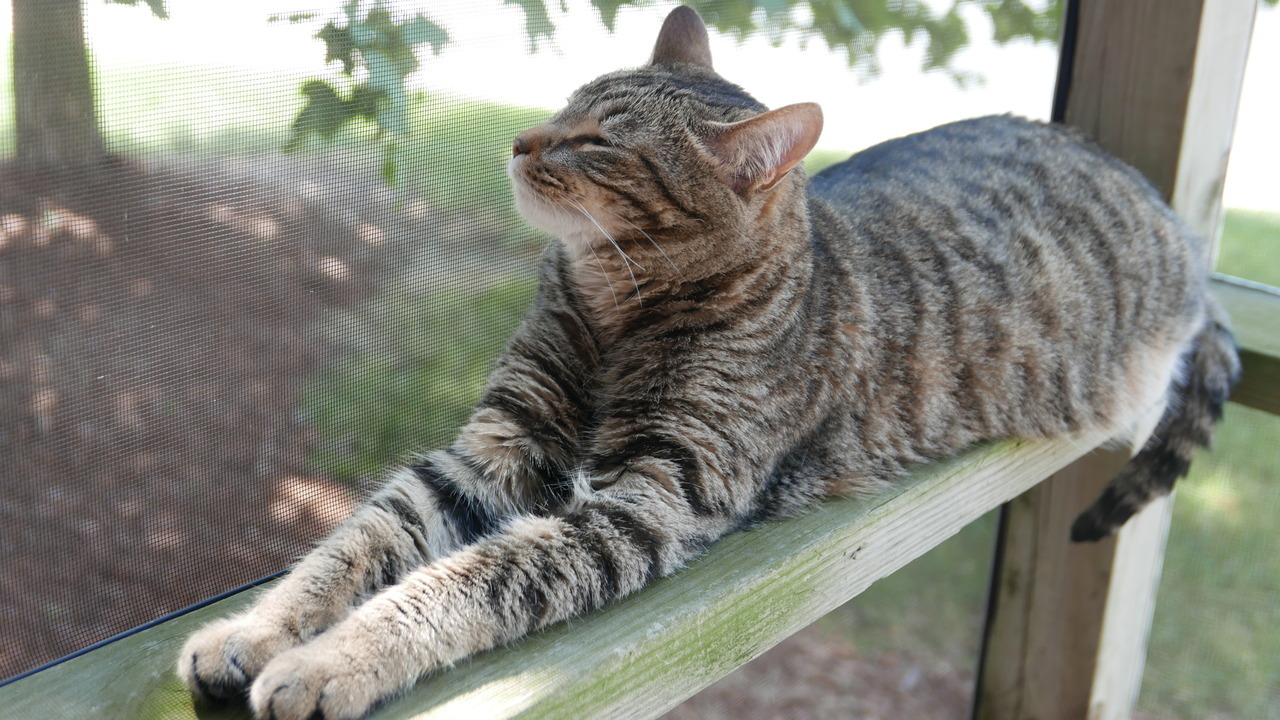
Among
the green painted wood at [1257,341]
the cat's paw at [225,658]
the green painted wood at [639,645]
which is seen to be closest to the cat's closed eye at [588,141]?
the green painted wood at [639,645]

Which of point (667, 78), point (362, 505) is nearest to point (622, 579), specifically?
point (362, 505)

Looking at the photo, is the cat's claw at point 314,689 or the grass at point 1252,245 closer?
the cat's claw at point 314,689

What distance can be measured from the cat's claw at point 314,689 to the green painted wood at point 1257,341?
2.19m

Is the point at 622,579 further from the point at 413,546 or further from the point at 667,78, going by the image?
the point at 667,78

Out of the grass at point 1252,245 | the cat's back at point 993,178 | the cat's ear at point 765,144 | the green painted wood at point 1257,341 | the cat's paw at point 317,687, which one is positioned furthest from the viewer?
the grass at point 1252,245

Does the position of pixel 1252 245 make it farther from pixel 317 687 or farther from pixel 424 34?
pixel 317 687

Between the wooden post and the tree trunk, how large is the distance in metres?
2.14

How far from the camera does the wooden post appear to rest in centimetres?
212

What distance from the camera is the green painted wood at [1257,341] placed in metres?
2.22

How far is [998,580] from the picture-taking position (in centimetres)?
263

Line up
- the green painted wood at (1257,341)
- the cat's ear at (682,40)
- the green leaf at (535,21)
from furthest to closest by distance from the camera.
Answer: the green painted wood at (1257,341)
the cat's ear at (682,40)
the green leaf at (535,21)

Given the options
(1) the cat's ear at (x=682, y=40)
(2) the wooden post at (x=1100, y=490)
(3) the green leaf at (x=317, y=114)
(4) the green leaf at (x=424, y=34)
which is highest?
(4) the green leaf at (x=424, y=34)

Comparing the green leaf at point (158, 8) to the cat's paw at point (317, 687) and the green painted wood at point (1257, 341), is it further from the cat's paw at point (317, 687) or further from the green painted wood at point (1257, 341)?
the green painted wood at point (1257, 341)

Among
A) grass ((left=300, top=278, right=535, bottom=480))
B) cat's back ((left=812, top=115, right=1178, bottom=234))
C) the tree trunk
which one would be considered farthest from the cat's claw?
cat's back ((left=812, top=115, right=1178, bottom=234))
